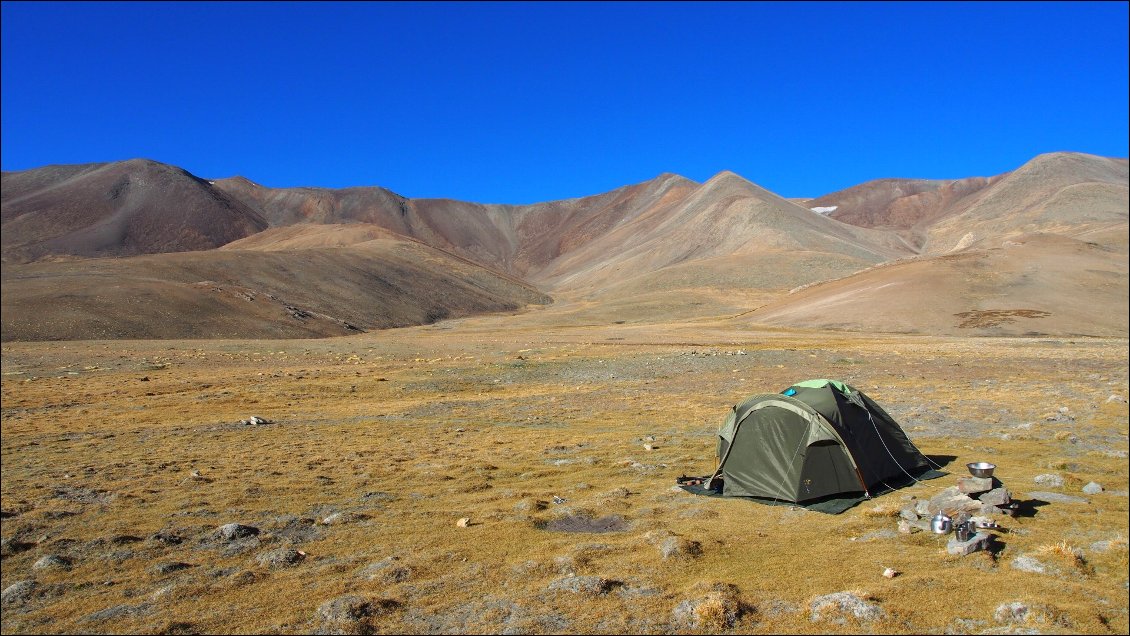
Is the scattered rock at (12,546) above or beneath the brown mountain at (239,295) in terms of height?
beneath

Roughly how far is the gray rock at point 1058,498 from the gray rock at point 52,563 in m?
15.9

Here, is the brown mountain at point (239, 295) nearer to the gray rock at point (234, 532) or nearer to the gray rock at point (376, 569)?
the gray rock at point (234, 532)

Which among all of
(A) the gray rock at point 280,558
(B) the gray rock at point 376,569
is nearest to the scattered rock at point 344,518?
(A) the gray rock at point 280,558

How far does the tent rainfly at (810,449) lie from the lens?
42.7 feet

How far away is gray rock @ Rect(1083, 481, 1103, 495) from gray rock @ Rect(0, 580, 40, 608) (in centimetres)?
1687

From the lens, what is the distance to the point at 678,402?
2666 centimetres

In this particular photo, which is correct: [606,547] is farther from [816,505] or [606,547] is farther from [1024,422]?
[1024,422]

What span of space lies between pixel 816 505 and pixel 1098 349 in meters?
42.8

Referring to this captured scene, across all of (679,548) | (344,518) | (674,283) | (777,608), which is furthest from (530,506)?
(674,283)

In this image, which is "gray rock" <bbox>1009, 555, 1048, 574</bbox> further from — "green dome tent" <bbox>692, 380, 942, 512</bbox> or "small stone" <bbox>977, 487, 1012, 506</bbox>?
"green dome tent" <bbox>692, 380, 942, 512</bbox>

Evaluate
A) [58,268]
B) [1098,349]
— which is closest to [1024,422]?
[1098,349]

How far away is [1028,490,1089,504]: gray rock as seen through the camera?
11906 mm

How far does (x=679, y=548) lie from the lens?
9.98 metres

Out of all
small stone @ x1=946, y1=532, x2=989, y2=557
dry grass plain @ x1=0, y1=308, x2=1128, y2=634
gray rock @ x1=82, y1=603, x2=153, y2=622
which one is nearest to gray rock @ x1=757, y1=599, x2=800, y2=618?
dry grass plain @ x1=0, y1=308, x2=1128, y2=634
